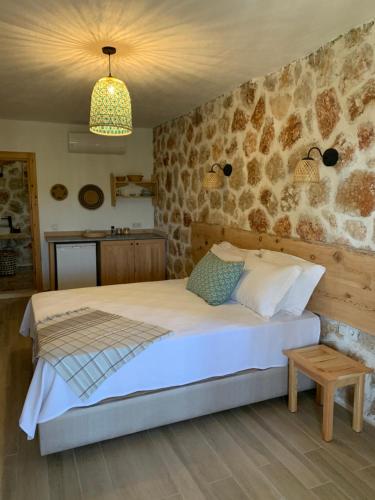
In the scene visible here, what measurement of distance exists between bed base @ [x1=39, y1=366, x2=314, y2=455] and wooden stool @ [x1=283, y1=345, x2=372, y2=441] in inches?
5.5

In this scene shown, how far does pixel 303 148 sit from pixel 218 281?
1.18 meters

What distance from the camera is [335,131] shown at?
2510 millimetres

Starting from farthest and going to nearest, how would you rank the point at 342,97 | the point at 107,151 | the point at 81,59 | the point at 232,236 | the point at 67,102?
the point at 107,151, the point at 67,102, the point at 232,236, the point at 81,59, the point at 342,97

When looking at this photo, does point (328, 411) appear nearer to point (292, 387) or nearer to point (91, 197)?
point (292, 387)

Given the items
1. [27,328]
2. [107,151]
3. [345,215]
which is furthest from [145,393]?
[107,151]

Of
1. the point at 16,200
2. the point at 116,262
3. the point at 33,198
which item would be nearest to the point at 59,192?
the point at 33,198

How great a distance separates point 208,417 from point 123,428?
59 cm

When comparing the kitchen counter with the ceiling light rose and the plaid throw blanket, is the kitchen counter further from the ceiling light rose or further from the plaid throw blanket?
the ceiling light rose

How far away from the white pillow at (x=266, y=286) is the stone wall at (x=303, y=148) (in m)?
0.36

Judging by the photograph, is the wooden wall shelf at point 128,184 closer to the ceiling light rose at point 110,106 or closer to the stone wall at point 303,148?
the stone wall at point 303,148

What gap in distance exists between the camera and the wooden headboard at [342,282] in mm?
2320

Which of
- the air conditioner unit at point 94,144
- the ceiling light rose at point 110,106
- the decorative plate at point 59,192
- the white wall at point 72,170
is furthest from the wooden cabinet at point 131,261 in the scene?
the ceiling light rose at point 110,106

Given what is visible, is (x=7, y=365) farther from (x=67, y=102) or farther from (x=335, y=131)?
(x=335, y=131)

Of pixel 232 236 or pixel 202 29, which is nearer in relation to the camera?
pixel 202 29
